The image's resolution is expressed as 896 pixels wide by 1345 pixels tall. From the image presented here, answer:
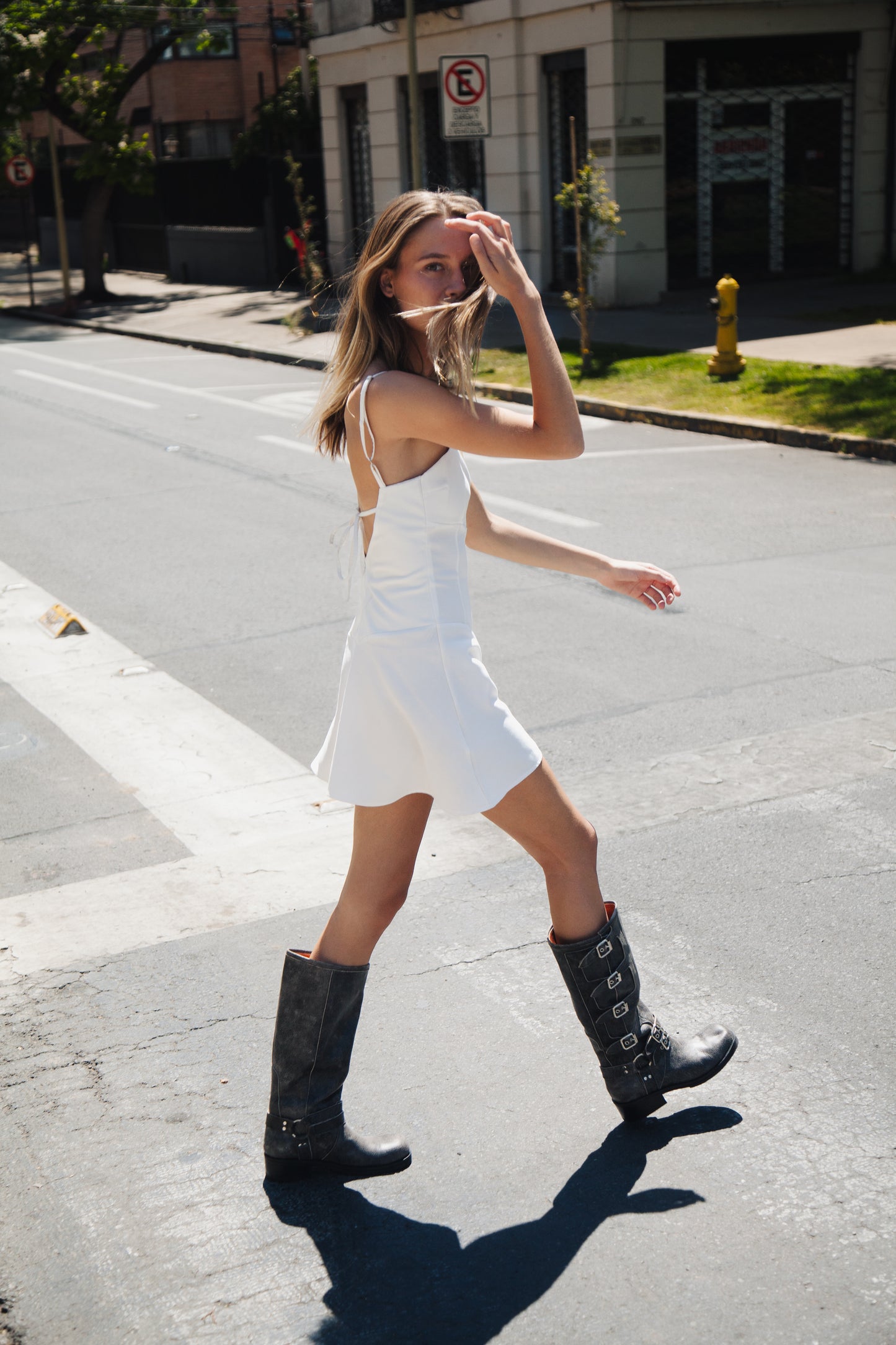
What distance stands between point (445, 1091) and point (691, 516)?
6879 mm

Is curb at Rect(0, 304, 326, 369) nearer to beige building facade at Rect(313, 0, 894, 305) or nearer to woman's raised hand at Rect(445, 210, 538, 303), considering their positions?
beige building facade at Rect(313, 0, 894, 305)

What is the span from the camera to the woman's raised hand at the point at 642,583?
131 inches

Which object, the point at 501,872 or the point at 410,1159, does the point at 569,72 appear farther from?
the point at 410,1159

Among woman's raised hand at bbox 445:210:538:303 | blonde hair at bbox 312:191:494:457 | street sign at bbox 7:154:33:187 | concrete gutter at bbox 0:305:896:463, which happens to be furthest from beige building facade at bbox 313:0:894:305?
woman's raised hand at bbox 445:210:538:303

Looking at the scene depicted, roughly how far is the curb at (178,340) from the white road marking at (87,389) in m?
1.82

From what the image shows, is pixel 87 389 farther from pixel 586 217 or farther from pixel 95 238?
pixel 95 238

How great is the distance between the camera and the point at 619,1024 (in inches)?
127

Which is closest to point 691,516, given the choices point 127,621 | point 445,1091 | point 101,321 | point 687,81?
point 127,621

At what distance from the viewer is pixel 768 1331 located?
2.62 metres

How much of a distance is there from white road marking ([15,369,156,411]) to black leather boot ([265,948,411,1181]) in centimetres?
1370

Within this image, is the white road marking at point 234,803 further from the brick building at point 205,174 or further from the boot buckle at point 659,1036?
the brick building at point 205,174

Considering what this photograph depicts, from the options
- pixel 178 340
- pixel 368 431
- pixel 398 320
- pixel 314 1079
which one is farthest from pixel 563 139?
pixel 314 1079

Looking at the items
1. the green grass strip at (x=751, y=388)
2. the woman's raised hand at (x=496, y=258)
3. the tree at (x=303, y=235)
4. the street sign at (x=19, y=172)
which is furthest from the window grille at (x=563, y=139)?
the woman's raised hand at (x=496, y=258)

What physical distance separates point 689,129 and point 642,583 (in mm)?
21005
